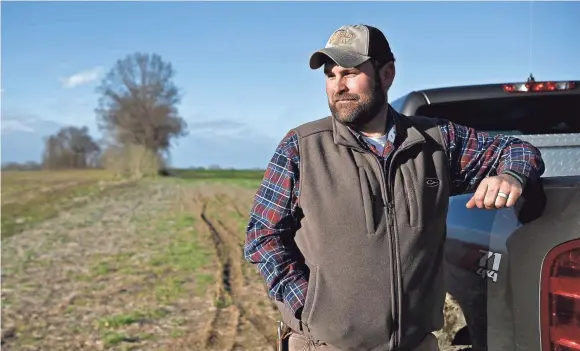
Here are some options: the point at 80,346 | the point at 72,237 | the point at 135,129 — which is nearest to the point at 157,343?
the point at 80,346

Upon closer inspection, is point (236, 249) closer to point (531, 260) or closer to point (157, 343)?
point (157, 343)

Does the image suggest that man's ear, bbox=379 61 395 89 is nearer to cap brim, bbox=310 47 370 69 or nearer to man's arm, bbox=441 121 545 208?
cap brim, bbox=310 47 370 69

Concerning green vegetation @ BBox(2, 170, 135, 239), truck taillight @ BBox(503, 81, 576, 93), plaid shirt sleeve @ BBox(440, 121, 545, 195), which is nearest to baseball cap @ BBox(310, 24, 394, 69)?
plaid shirt sleeve @ BBox(440, 121, 545, 195)

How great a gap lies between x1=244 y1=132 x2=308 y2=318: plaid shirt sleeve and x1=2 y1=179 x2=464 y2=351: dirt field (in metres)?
1.06

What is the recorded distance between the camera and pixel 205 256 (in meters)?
12.3

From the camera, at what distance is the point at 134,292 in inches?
353

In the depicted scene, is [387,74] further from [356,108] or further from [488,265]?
[488,265]

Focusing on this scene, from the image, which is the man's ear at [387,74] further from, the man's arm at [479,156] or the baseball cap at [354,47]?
the man's arm at [479,156]

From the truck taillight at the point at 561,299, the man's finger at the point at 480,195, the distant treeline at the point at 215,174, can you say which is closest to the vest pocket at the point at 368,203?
the man's finger at the point at 480,195

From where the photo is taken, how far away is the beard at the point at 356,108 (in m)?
2.65

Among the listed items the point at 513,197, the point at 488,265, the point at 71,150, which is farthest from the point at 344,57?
the point at 71,150

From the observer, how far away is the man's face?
2652 mm

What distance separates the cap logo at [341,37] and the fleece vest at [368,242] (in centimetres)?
32

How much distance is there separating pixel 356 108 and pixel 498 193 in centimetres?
60
